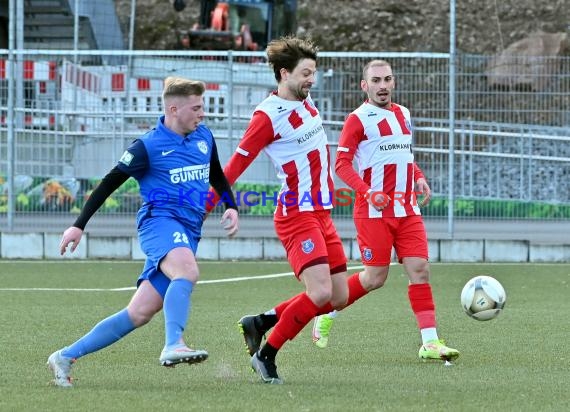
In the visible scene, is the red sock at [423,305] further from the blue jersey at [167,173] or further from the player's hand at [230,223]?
the blue jersey at [167,173]

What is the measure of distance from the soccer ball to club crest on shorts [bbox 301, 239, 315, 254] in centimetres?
186

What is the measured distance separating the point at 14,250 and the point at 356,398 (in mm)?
10976

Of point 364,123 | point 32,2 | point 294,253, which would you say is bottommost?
point 294,253

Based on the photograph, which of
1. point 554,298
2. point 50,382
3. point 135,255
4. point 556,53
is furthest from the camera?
point 556,53

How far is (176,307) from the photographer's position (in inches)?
271

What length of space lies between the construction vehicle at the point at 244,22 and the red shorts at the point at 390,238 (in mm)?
24165

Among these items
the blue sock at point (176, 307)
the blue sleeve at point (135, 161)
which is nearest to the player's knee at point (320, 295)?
the blue sock at point (176, 307)

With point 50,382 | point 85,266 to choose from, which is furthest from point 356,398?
point 85,266

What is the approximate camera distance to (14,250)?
17.0 metres

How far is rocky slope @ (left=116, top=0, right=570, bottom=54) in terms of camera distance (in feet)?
133

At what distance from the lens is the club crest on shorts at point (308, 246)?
758 cm

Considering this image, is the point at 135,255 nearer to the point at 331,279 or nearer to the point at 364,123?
the point at 364,123

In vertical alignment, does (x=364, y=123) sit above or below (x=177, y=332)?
above

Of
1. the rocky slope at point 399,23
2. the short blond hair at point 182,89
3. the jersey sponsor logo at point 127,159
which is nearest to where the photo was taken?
the jersey sponsor logo at point 127,159
